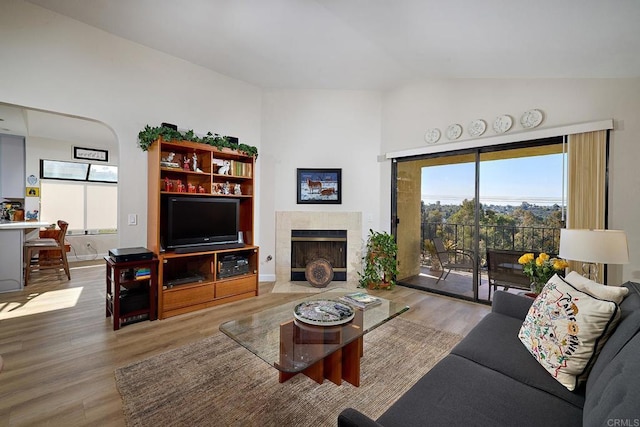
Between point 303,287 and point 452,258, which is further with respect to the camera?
point 303,287

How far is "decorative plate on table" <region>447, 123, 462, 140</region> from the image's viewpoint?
3.89 m

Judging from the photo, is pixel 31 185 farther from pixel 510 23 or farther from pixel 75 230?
pixel 510 23

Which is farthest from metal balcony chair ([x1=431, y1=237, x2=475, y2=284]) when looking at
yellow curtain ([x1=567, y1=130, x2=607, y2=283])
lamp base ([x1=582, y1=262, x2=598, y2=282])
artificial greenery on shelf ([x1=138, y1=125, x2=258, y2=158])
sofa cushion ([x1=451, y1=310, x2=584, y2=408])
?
artificial greenery on shelf ([x1=138, y1=125, x2=258, y2=158])

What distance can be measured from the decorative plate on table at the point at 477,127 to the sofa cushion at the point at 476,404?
3.22 metres

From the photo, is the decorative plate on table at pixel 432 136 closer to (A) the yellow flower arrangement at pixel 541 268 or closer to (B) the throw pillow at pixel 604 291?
(A) the yellow flower arrangement at pixel 541 268

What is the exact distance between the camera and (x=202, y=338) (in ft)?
8.66

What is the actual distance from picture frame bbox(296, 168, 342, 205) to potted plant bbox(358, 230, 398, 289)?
0.98 meters

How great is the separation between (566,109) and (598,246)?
6.08ft

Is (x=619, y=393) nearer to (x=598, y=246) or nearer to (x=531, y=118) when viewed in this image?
A: (x=598, y=246)

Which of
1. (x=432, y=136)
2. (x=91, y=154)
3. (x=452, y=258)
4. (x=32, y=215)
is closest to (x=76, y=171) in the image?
(x=91, y=154)

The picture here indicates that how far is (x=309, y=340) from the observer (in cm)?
177

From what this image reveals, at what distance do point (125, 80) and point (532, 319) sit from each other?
180 inches

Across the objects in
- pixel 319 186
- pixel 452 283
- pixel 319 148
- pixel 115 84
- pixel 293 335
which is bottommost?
pixel 452 283

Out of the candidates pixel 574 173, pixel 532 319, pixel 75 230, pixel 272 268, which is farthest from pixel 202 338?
pixel 75 230
